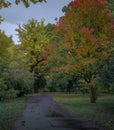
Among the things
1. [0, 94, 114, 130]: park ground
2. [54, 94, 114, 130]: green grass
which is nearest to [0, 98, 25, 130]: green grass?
[0, 94, 114, 130]: park ground

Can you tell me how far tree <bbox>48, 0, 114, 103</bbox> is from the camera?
1188 inches

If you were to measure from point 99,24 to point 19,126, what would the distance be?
18342 mm

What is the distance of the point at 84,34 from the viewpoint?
98.5 feet

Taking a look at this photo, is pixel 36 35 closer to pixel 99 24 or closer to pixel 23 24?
pixel 23 24

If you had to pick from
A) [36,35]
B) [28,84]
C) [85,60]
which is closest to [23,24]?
[36,35]

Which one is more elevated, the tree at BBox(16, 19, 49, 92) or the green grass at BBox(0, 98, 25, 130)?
the tree at BBox(16, 19, 49, 92)

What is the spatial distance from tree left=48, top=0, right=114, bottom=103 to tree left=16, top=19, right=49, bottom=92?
27.2 meters

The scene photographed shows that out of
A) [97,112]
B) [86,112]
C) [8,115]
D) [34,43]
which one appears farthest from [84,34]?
[34,43]

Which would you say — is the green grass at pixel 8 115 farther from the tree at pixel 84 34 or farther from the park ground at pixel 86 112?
the tree at pixel 84 34

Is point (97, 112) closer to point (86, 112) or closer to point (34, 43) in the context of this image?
point (86, 112)

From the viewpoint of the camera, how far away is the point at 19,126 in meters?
15.0

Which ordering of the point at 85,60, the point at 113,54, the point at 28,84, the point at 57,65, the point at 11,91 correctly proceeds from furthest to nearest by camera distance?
the point at 28,84 → the point at 11,91 → the point at 57,65 → the point at 85,60 → the point at 113,54

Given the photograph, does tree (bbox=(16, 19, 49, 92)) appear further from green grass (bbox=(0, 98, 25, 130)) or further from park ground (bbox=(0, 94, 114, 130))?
green grass (bbox=(0, 98, 25, 130))

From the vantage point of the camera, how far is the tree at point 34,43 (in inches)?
2339
